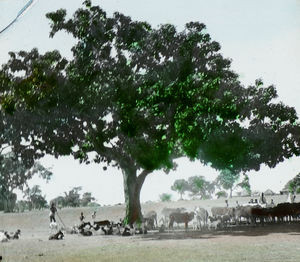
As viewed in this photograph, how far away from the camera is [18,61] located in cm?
2458

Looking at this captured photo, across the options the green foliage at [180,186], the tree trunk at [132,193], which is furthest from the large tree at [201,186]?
the tree trunk at [132,193]

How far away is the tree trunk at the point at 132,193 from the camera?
89.1 feet

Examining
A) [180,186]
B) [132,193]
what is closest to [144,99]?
[132,193]

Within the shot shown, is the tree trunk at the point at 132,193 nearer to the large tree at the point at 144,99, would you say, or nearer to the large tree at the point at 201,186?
the large tree at the point at 144,99

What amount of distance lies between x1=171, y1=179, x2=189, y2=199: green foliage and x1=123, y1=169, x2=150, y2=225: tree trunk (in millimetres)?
111637

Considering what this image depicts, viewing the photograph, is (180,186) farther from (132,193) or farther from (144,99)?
(144,99)

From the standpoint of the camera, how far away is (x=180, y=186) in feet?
455

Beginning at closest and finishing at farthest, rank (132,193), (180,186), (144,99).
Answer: (144,99) < (132,193) < (180,186)

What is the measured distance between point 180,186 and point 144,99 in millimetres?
119009

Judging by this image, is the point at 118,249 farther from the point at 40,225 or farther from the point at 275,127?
the point at 40,225

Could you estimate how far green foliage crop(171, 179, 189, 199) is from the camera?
5497 inches

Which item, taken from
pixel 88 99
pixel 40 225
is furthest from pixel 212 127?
pixel 40 225

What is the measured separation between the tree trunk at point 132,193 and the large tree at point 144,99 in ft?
8.33

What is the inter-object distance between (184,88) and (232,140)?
4.78 m
